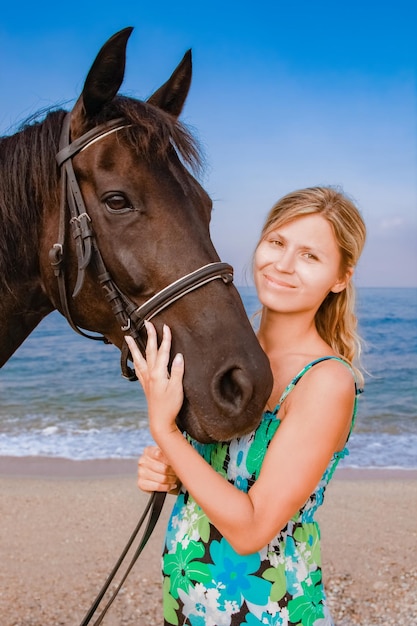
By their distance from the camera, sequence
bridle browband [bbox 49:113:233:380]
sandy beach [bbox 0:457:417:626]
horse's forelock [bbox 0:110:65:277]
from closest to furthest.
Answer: bridle browband [bbox 49:113:233:380], horse's forelock [bbox 0:110:65:277], sandy beach [bbox 0:457:417:626]

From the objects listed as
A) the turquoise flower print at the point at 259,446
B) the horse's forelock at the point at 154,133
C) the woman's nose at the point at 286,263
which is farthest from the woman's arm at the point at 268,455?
the horse's forelock at the point at 154,133

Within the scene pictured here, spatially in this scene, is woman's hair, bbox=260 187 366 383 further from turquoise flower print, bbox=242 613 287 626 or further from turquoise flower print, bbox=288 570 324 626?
turquoise flower print, bbox=242 613 287 626

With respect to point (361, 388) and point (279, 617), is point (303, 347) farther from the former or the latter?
point (279, 617)

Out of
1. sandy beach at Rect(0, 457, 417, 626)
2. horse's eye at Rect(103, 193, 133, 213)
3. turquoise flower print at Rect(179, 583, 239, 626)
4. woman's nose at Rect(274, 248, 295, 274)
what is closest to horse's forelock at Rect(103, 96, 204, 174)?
horse's eye at Rect(103, 193, 133, 213)

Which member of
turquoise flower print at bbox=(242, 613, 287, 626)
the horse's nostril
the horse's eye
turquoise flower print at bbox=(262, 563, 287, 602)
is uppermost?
the horse's eye

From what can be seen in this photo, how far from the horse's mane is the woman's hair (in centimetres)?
36

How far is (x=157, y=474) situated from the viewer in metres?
1.80

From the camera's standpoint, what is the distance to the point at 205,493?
1.46 metres

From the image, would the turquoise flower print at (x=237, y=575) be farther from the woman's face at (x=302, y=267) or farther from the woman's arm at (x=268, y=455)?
the woman's face at (x=302, y=267)

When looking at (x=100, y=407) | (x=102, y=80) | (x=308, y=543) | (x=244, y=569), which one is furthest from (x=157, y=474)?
(x=100, y=407)

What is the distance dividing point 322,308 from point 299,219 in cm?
38

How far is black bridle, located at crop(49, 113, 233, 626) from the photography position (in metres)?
1.68

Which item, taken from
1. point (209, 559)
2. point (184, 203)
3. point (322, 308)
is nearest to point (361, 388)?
point (322, 308)

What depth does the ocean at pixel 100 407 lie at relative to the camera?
8344 mm
